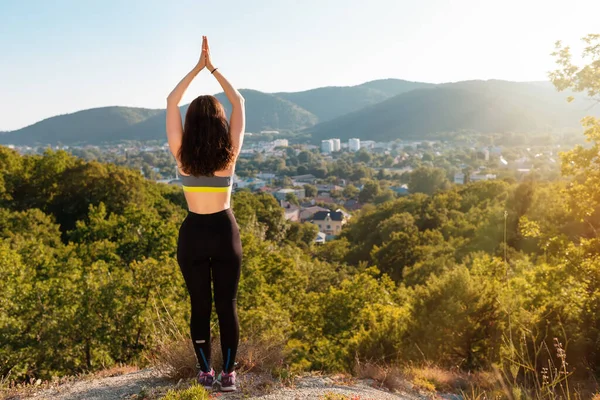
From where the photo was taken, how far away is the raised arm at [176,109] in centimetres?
310

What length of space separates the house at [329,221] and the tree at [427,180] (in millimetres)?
22833

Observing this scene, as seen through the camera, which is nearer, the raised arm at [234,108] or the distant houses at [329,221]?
the raised arm at [234,108]

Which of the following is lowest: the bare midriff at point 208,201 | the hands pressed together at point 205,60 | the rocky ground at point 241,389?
the rocky ground at point 241,389

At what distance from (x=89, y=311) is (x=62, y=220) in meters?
19.7

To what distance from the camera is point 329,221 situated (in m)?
75.1

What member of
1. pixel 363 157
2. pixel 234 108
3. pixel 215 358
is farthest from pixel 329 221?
pixel 363 157

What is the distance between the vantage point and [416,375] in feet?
17.5

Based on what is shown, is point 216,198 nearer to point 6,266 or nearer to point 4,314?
point 4,314

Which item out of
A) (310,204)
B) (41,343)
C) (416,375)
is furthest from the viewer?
(310,204)

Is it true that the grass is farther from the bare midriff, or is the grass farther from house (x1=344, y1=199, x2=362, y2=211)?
house (x1=344, y1=199, x2=362, y2=211)

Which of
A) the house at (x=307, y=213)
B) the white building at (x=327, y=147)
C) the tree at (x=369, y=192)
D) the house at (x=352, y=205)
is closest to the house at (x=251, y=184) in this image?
the house at (x=352, y=205)

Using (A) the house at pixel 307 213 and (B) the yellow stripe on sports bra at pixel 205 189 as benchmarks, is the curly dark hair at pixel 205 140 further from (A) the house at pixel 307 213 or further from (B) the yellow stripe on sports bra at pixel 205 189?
(A) the house at pixel 307 213

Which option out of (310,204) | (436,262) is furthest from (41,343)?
(310,204)

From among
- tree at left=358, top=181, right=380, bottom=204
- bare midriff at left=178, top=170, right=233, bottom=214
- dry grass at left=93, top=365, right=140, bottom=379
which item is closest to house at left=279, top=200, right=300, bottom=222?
tree at left=358, top=181, right=380, bottom=204
